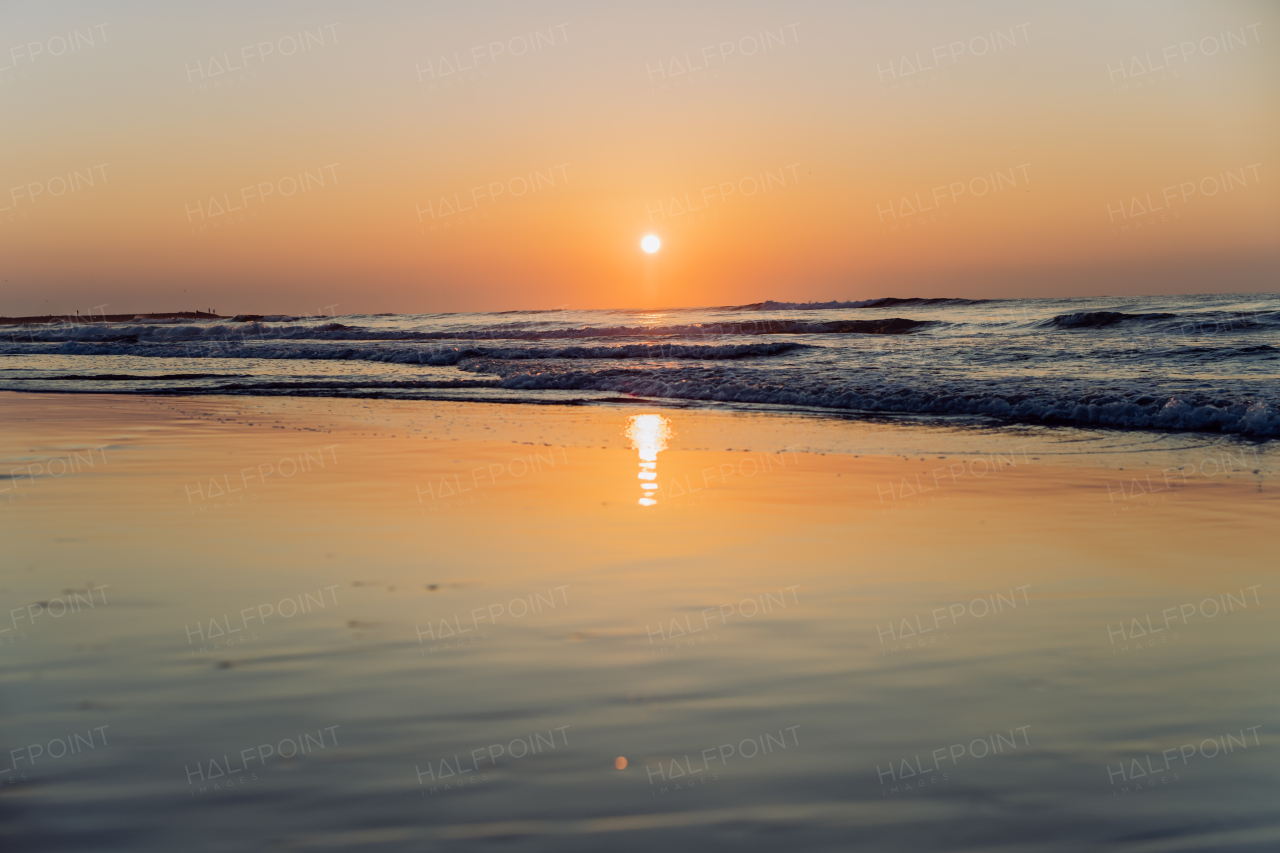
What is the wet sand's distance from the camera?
248cm

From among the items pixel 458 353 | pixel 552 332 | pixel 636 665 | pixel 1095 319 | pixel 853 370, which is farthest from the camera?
pixel 552 332

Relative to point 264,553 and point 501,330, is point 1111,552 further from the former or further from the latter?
point 501,330

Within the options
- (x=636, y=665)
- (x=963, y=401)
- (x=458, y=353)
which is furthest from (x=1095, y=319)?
(x=636, y=665)

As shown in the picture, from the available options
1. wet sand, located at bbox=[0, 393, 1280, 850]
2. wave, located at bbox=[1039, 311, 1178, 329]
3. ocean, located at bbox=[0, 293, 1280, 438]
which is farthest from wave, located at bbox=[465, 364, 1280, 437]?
wave, located at bbox=[1039, 311, 1178, 329]

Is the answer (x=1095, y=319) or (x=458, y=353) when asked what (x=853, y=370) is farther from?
(x=1095, y=319)

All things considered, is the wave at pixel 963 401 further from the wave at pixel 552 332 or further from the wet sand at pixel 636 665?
the wave at pixel 552 332

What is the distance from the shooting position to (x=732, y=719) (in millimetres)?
3041

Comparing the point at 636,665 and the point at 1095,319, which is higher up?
the point at 1095,319

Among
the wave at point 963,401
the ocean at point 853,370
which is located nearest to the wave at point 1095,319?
the ocean at point 853,370

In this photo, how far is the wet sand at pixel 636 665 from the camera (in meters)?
2.48

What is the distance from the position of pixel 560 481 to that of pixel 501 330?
42576 millimetres

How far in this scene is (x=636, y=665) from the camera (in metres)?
3.51

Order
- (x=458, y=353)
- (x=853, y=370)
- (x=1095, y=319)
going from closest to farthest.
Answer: (x=853, y=370) < (x=458, y=353) < (x=1095, y=319)

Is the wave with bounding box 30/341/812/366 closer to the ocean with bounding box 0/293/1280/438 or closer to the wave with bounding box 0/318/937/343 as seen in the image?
the ocean with bounding box 0/293/1280/438
